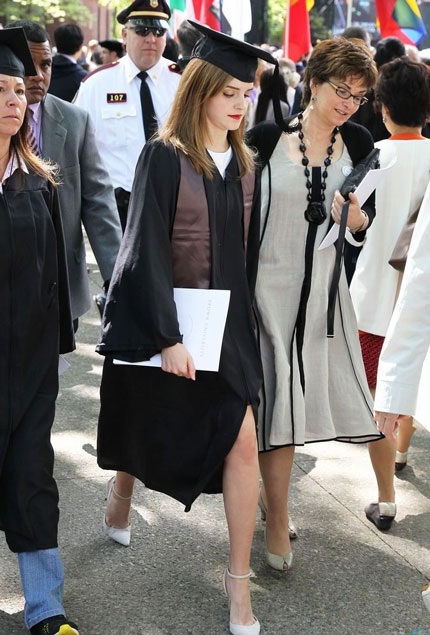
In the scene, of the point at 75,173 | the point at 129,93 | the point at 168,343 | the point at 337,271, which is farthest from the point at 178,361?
the point at 129,93

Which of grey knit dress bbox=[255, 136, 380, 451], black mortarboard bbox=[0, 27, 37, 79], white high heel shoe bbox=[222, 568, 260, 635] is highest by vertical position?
black mortarboard bbox=[0, 27, 37, 79]

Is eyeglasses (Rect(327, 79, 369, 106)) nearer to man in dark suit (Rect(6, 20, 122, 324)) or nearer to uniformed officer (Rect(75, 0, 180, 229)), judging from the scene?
man in dark suit (Rect(6, 20, 122, 324))

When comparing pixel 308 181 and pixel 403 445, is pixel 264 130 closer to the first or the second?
pixel 308 181

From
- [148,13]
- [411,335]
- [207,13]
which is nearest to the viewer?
[411,335]

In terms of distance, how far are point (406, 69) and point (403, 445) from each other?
1790 mm

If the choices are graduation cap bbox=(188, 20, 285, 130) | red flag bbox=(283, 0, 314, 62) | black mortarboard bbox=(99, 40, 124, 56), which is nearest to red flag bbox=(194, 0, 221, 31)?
black mortarboard bbox=(99, 40, 124, 56)

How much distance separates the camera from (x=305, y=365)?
4.14 meters

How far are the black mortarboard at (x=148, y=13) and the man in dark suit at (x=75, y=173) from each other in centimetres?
196

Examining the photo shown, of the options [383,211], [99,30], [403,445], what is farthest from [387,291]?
[99,30]

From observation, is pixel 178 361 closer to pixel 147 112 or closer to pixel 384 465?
pixel 384 465

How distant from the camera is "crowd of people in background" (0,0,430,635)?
11.3 feet

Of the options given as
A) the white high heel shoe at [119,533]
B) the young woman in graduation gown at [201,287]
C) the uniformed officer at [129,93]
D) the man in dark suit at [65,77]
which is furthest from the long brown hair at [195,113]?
the man in dark suit at [65,77]

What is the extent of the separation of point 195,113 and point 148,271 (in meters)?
0.56

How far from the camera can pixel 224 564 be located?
4156 mm
